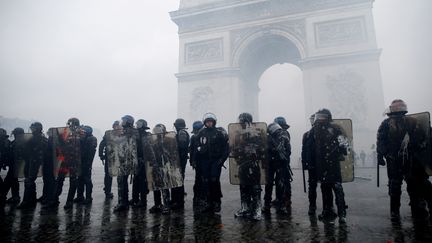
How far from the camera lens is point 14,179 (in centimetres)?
644

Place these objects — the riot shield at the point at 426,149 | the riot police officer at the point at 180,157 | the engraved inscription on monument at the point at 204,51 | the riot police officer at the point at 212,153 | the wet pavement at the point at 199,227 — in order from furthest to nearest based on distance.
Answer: the engraved inscription on monument at the point at 204,51
the riot police officer at the point at 180,157
the riot police officer at the point at 212,153
the riot shield at the point at 426,149
the wet pavement at the point at 199,227

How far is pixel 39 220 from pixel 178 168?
7.78 ft

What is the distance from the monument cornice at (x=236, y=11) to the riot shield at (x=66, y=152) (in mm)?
16145

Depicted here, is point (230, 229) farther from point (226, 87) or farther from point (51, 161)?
point (226, 87)

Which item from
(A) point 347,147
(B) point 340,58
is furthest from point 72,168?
(B) point 340,58

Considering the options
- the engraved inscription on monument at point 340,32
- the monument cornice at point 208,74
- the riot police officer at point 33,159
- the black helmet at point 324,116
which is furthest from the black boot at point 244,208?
the engraved inscription on monument at point 340,32

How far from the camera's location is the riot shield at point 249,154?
4.48 metres

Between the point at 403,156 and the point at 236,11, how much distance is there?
57.6 ft

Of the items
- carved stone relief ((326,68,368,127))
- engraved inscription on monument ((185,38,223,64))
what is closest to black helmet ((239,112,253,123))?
carved stone relief ((326,68,368,127))

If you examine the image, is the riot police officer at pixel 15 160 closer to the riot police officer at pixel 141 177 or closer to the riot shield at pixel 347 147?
the riot police officer at pixel 141 177

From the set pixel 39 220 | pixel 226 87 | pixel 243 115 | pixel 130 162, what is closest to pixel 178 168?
pixel 130 162

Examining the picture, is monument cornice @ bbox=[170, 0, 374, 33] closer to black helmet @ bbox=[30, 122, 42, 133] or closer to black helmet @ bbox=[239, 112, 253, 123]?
black helmet @ bbox=[30, 122, 42, 133]

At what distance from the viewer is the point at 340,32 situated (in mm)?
17078

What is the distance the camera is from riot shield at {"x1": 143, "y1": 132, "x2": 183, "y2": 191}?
195 inches
